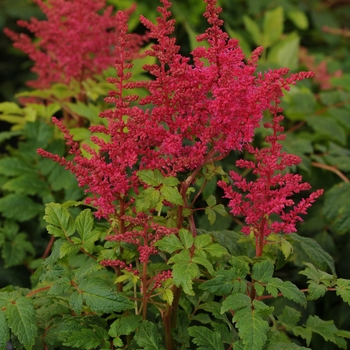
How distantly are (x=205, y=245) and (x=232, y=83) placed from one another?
1.06ft

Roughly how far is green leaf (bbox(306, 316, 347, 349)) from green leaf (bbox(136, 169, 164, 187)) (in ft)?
1.82

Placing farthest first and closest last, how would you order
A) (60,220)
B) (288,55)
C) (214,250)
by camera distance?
(288,55) < (60,220) < (214,250)

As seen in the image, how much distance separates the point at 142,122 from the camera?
1.29 metres

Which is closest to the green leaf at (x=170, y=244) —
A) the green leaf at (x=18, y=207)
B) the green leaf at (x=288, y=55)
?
the green leaf at (x=18, y=207)

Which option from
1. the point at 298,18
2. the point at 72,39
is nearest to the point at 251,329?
the point at 72,39

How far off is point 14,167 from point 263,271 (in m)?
1.12

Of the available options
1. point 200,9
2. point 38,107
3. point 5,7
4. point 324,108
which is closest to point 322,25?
point 200,9

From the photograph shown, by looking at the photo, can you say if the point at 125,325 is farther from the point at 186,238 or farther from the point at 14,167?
the point at 14,167

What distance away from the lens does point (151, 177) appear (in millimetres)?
1288

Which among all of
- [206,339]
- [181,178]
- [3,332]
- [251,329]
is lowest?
[3,332]

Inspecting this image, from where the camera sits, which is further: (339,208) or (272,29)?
(272,29)

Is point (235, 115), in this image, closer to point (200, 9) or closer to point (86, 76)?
point (86, 76)

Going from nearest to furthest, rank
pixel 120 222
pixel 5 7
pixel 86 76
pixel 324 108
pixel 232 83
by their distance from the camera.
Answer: pixel 232 83, pixel 120 222, pixel 86 76, pixel 324 108, pixel 5 7

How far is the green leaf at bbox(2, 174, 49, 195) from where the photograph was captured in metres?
2.09
